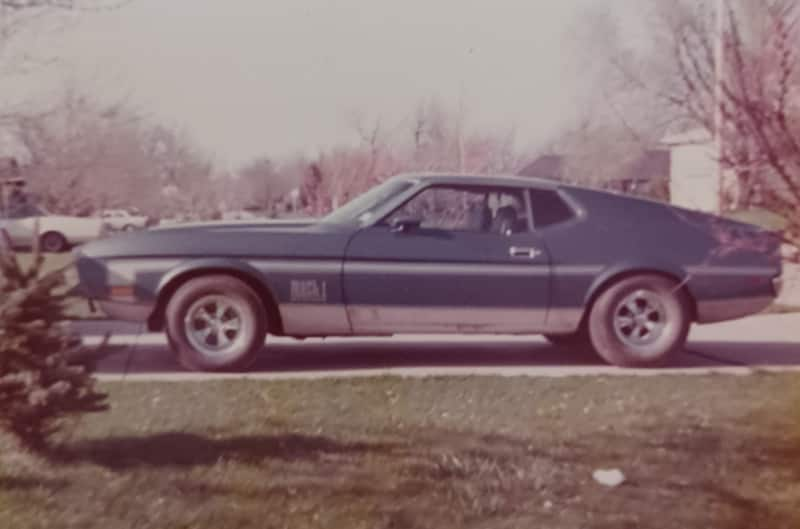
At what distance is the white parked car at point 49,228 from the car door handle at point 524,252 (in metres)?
2.32

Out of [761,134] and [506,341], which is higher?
→ [761,134]

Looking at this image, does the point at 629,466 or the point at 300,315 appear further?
the point at 300,315

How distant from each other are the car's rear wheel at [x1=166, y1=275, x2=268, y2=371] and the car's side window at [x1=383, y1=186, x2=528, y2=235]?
37.4 inches

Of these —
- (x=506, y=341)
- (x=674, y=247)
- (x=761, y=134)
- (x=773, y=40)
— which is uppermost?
(x=773, y=40)

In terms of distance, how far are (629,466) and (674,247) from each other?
8.03 feet

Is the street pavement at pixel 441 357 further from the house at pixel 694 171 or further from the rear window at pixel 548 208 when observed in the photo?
the house at pixel 694 171

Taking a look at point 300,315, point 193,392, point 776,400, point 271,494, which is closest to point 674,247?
point 776,400

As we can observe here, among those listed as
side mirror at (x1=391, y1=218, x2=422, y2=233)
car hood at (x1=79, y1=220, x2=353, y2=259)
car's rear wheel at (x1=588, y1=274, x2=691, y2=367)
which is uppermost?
side mirror at (x1=391, y1=218, x2=422, y2=233)

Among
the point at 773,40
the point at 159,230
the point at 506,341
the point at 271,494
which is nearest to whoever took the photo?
the point at 773,40

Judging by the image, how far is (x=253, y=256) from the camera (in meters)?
6.55

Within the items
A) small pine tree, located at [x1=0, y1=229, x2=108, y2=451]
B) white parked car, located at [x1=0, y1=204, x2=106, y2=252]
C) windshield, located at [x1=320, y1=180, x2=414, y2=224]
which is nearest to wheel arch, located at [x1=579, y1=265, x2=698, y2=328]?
windshield, located at [x1=320, y1=180, x2=414, y2=224]

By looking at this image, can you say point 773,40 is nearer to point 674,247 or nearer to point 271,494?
point 271,494

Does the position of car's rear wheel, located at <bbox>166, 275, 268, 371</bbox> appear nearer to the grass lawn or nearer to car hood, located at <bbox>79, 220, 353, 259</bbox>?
car hood, located at <bbox>79, 220, 353, 259</bbox>

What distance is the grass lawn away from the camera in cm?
419
